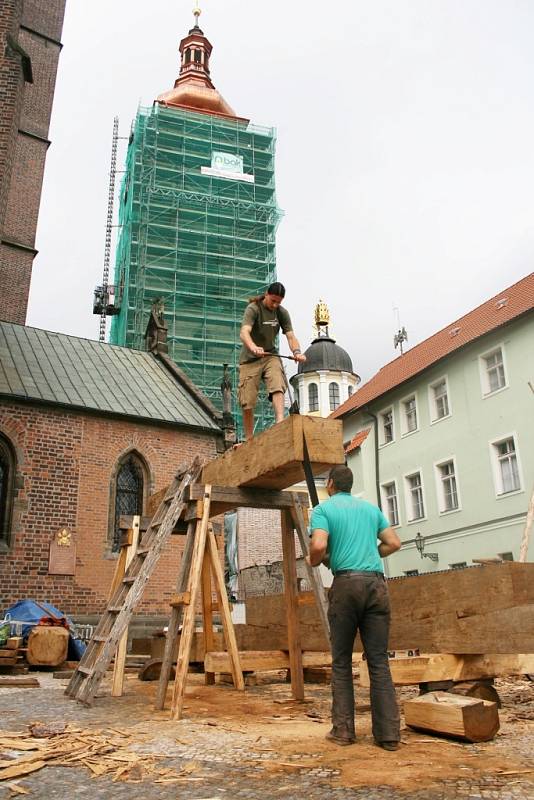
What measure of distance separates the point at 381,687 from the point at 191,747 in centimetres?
130

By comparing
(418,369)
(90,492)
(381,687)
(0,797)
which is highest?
(418,369)

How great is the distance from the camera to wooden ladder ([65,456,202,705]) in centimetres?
651

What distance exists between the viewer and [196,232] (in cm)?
4334

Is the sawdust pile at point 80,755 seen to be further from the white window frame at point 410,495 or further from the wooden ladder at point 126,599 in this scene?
the white window frame at point 410,495

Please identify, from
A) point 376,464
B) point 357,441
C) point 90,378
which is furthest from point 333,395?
point 90,378

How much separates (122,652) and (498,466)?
16860 millimetres

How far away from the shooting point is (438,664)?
502cm

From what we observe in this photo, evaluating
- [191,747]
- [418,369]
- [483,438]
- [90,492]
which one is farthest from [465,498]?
[191,747]

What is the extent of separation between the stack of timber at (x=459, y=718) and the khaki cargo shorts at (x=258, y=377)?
3327 mm

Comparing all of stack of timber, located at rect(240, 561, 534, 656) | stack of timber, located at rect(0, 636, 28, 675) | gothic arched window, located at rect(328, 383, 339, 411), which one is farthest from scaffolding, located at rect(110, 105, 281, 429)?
stack of timber, located at rect(240, 561, 534, 656)

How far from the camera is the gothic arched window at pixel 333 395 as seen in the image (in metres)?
50.5

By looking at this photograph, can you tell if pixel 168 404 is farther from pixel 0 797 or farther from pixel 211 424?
pixel 0 797

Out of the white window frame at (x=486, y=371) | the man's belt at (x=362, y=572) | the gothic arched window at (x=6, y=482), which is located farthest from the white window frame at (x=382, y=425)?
the man's belt at (x=362, y=572)

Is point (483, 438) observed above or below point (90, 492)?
above
